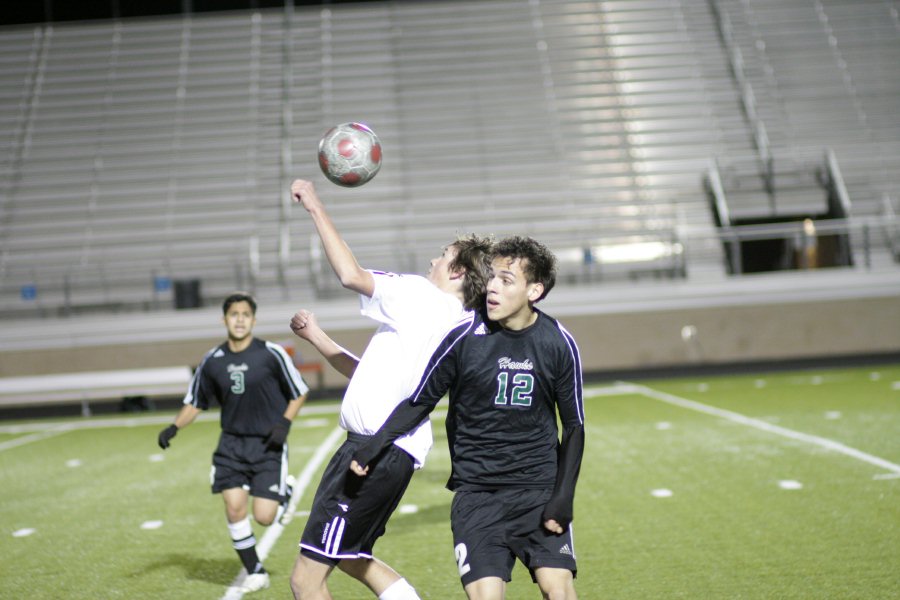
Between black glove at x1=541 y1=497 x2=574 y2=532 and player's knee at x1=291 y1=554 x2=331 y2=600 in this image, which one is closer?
black glove at x1=541 y1=497 x2=574 y2=532

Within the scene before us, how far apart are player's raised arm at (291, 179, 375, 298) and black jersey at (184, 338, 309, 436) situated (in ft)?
7.69

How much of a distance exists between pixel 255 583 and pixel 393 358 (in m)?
2.16

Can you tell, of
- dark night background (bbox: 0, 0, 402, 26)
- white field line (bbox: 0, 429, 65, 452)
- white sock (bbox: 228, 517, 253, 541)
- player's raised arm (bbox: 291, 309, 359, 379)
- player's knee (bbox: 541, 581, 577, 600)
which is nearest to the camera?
player's knee (bbox: 541, 581, 577, 600)

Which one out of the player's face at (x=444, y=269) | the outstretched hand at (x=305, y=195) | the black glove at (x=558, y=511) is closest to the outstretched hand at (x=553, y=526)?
the black glove at (x=558, y=511)

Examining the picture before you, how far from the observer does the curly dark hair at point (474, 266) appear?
374cm

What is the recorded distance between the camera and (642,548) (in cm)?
573

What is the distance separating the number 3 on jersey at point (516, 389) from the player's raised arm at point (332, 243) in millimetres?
623

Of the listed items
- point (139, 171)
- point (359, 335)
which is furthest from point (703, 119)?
point (139, 171)

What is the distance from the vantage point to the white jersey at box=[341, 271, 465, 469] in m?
3.70

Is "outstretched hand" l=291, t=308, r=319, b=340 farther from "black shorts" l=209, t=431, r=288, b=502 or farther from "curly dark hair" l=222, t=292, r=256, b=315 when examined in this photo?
"curly dark hair" l=222, t=292, r=256, b=315

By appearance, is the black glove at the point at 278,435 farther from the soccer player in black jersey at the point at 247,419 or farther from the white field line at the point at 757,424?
the white field line at the point at 757,424

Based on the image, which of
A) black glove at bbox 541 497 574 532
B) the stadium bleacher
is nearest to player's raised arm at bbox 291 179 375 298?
black glove at bbox 541 497 574 532

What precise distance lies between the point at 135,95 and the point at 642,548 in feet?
65.2

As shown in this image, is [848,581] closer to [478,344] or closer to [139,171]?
→ [478,344]
